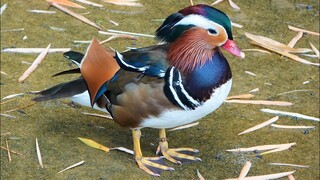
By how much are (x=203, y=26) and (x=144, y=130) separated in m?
0.85

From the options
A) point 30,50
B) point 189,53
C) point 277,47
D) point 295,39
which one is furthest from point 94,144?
point 295,39

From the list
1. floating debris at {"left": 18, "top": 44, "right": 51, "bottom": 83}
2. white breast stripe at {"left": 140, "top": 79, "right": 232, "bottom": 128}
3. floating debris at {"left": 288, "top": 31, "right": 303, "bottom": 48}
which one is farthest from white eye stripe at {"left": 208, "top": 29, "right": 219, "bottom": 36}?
floating debris at {"left": 288, "top": 31, "right": 303, "bottom": 48}

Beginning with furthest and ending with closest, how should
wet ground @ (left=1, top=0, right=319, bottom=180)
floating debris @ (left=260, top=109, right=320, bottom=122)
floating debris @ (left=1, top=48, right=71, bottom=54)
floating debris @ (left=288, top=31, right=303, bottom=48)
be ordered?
floating debris @ (left=288, top=31, right=303, bottom=48) → floating debris @ (left=1, top=48, right=71, bottom=54) → floating debris @ (left=260, top=109, right=320, bottom=122) → wet ground @ (left=1, top=0, right=319, bottom=180)

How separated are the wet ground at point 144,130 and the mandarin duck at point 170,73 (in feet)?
1.05

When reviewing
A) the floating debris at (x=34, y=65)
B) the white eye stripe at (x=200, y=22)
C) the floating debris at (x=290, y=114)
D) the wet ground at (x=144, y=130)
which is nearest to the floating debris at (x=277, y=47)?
the wet ground at (x=144, y=130)

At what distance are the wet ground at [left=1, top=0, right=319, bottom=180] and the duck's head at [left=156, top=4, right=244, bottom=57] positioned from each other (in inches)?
25.5

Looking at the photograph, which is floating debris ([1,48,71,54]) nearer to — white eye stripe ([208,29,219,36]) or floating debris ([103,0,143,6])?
floating debris ([103,0,143,6])

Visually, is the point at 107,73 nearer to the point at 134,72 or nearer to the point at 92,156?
the point at 134,72

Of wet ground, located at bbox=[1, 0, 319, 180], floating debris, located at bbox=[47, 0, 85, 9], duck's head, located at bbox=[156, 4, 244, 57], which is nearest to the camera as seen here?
duck's head, located at bbox=[156, 4, 244, 57]

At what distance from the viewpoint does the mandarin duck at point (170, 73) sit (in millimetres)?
3338

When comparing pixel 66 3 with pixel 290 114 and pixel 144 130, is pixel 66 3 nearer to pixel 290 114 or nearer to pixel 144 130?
pixel 144 130

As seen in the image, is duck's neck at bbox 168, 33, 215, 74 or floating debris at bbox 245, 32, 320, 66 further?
floating debris at bbox 245, 32, 320, 66

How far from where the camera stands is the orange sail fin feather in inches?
138

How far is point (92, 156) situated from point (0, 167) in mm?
442
